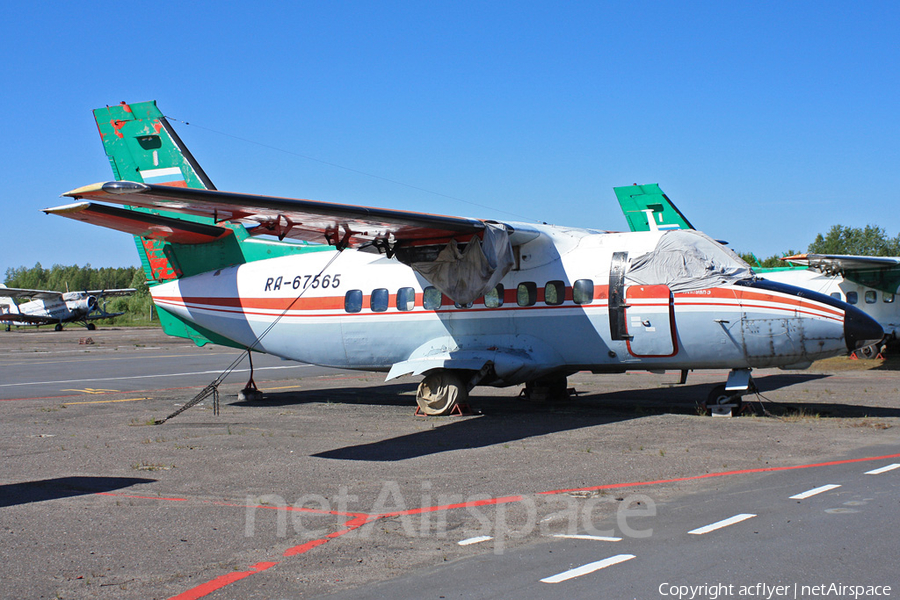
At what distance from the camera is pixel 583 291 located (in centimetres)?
1320

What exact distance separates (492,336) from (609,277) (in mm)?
2434

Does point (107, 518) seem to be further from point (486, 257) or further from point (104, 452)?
point (486, 257)

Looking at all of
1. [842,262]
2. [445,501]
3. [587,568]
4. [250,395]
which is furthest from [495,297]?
[842,262]

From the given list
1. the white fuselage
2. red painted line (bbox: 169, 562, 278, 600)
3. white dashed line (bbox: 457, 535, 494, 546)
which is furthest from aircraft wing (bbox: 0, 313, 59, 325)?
white dashed line (bbox: 457, 535, 494, 546)

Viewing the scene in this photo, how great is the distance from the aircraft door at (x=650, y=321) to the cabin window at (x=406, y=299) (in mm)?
4242

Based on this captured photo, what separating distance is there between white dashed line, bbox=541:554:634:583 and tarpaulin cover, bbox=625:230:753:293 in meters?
7.92

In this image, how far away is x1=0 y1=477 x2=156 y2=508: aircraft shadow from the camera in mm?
7570

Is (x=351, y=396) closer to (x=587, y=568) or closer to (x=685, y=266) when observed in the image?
(x=685, y=266)

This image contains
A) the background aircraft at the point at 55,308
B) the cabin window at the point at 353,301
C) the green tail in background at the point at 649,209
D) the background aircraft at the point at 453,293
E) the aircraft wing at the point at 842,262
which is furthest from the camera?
the background aircraft at the point at 55,308

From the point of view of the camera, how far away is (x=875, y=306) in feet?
86.1

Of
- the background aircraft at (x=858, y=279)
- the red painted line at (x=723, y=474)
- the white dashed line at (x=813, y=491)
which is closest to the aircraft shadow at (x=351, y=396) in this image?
the red painted line at (x=723, y=474)

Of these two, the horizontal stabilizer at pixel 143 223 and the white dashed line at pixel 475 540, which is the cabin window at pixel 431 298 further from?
the white dashed line at pixel 475 540

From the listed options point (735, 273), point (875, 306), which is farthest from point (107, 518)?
point (875, 306)

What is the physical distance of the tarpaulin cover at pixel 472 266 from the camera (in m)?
12.7
